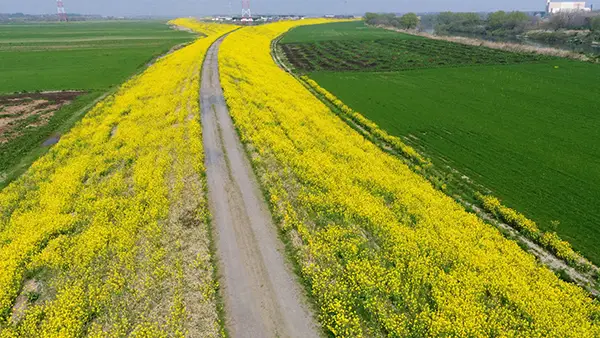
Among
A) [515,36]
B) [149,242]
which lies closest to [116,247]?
[149,242]

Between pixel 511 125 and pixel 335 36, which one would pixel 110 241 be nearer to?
pixel 511 125

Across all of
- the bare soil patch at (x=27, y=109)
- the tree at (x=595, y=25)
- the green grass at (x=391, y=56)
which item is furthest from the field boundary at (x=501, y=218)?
the tree at (x=595, y=25)

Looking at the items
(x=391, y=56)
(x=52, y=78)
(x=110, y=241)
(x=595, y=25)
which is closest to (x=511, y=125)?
(x=110, y=241)

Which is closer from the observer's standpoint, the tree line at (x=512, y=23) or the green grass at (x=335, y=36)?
the green grass at (x=335, y=36)

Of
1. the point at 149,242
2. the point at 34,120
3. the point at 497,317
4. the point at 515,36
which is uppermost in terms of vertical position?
the point at 515,36

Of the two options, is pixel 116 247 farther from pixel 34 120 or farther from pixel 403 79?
pixel 403 79


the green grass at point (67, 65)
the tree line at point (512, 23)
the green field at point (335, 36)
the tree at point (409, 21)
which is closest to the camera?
the green grass at point (67, 65)

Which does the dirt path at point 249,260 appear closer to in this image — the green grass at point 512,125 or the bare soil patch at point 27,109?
the green grass at point 512,125
